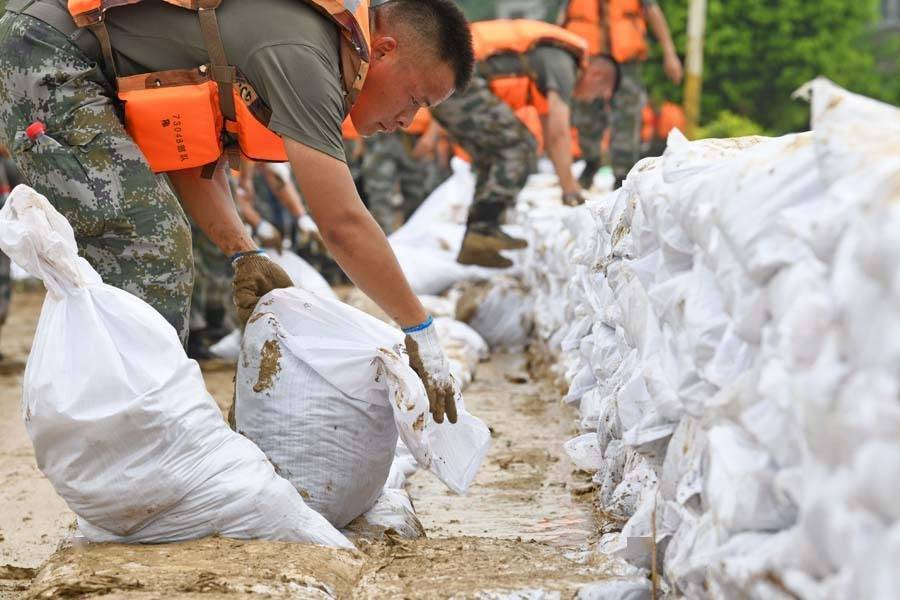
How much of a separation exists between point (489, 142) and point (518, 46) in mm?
524

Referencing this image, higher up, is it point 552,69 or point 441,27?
point 441,27

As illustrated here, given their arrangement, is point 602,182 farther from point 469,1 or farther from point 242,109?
point 469,1

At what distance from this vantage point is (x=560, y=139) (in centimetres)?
614

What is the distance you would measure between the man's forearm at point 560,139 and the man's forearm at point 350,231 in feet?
12.3

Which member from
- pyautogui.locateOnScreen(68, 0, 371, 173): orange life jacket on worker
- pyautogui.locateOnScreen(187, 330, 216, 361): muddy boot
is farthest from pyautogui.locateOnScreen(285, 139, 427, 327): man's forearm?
pyautogui.locateOnScreen(187, 330, 216, 361): muddy boot

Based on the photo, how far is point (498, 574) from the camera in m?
2.11

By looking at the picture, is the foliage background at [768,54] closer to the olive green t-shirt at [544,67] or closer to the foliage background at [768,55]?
the foliage background at [768,55]

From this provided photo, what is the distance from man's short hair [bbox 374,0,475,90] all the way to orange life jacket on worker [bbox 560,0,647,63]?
15.1ft

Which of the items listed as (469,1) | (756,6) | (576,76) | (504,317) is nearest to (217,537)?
(504,317)

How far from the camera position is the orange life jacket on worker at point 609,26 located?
7195 mm

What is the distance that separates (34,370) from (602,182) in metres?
6.48

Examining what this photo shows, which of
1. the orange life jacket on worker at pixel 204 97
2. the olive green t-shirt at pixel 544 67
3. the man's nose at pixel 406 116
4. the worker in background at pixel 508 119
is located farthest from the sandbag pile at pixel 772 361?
the olive green t-shirt at pixel 544 67

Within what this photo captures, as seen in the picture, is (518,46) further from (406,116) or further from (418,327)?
(418,327)

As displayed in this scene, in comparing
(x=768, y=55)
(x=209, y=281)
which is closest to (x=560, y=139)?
(x=209, y=281)
